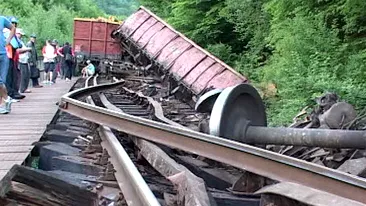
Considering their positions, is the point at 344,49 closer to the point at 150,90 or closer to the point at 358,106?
the point at 358,106

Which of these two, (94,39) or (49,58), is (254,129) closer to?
(49,58)

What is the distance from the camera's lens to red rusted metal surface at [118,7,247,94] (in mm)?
13367

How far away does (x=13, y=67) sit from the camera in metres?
9.85

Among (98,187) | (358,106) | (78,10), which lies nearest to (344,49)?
(358,106)

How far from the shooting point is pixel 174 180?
343 centimetres

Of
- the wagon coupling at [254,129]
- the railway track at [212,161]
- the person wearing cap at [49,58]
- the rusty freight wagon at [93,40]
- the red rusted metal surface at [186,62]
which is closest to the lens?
the railway track at [212,161]

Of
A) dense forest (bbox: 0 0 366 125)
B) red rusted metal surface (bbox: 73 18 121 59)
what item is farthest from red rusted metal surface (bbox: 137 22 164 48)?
red rusted metal surface (bbox: 73 18 121 59)

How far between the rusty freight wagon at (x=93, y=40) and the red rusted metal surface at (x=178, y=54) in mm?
3910

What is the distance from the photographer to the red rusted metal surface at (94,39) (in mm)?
24016

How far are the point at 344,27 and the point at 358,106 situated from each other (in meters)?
3.06

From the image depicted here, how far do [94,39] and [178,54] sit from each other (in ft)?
31.5

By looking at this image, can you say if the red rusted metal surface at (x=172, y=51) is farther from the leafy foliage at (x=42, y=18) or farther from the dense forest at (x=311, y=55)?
the leafy foliage at (x=42, y=18)

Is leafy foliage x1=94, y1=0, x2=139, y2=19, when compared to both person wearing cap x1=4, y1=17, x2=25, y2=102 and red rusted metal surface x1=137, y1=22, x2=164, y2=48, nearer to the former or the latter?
red rusted metal surface x1=137, y1=22, x2=164, y2=48

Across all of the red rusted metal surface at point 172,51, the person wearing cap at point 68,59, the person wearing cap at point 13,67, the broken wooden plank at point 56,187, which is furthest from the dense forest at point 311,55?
the person wearing cap at point 68,59
